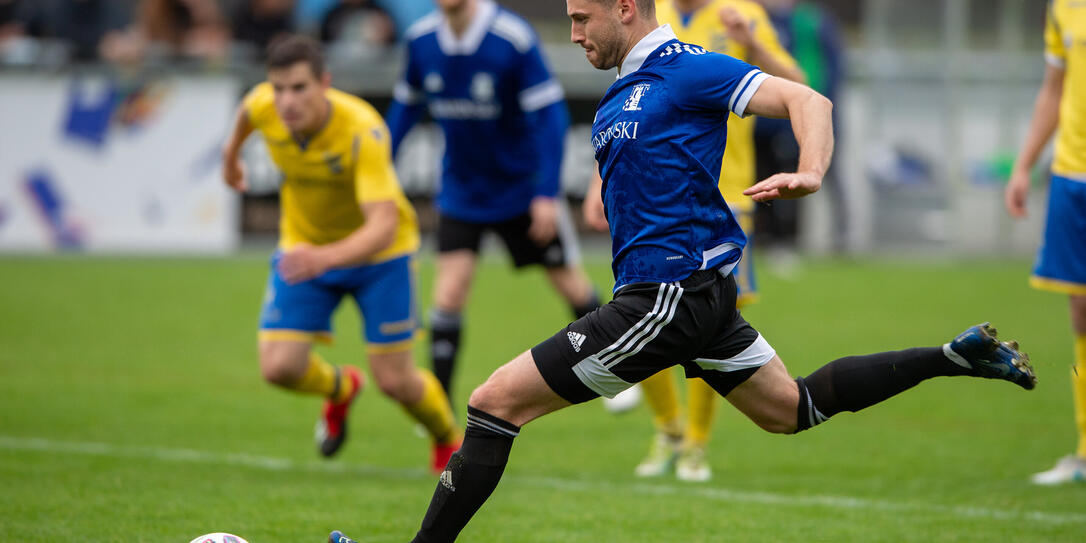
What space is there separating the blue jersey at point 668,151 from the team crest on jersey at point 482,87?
353cm

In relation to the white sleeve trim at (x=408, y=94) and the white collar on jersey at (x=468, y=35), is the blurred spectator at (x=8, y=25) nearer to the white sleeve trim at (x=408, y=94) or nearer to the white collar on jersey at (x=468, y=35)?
the white sleeve trim at (x=408, y=94)

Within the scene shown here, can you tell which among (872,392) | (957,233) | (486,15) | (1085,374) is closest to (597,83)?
(957,233)

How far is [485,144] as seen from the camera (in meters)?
8.08

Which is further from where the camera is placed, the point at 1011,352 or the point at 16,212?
the point at 16,212

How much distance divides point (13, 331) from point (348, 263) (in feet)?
21.9

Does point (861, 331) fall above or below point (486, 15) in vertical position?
below

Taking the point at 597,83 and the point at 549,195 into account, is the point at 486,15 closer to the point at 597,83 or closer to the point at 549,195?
the point at 549,195

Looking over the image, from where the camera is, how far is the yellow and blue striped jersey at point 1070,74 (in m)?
6.55

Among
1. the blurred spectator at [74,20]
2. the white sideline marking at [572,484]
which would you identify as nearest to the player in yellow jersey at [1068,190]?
the white sideline marking at [572,484]

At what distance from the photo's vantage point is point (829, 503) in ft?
19.8

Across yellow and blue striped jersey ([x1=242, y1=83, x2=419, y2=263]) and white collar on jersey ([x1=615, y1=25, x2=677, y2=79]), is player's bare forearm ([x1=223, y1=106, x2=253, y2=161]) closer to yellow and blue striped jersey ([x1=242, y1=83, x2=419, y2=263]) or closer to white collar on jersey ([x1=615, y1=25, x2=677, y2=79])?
yellow and blue striped jersey ([x1=242, y1=83, x2=419, y2=263])

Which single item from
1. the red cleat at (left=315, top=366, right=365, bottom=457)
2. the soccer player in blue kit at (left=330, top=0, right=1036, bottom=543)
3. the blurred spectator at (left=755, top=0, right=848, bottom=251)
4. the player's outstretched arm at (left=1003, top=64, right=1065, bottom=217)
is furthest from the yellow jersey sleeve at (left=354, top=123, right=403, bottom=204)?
the blurred spectator at (left=755, top=0, right=848, bottom=251)

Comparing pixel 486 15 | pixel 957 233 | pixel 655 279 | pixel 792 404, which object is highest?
pixel 486 15

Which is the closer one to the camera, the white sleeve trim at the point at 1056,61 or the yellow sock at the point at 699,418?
the white sleeve trim at the point at 1056,61
